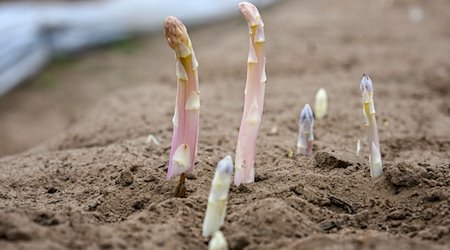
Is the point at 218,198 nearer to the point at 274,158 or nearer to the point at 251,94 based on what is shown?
the point at 251,94

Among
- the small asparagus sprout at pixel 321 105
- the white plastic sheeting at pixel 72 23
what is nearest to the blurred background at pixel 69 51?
the white plastic sheeting at pixel 72 23

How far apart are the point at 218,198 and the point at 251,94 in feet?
1.63

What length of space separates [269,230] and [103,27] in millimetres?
7709

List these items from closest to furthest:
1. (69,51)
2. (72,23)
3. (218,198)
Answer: (218,198)
(69,51)
(72,23)

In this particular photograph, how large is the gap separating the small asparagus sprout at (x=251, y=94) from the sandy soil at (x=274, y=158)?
0.30ft

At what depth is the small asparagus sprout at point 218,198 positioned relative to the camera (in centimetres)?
195

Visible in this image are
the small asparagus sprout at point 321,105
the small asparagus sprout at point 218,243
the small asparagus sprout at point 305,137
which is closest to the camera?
the small asparagus sprout at point 218,243

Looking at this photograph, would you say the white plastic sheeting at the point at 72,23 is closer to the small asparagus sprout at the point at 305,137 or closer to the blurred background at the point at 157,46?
the blurred background at the point at 157,46

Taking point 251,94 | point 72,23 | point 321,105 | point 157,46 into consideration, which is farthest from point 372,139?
point 72,23

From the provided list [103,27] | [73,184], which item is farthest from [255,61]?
[103,27]

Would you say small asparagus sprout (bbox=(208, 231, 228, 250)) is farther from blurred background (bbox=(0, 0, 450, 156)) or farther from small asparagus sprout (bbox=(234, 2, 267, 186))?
blurred background (bbox=(0, 0, 450, 156))

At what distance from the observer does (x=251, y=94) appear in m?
2.35

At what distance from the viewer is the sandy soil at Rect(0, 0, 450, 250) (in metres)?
1.98

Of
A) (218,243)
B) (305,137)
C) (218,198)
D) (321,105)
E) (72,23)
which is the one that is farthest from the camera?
(72,23)
